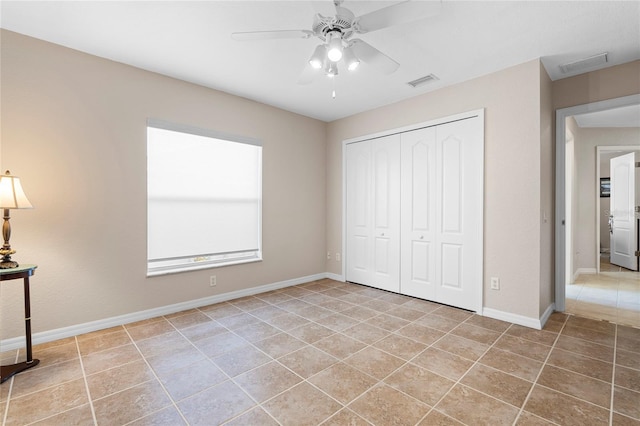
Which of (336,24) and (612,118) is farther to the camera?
(612,118)

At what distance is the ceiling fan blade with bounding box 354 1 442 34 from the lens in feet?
5.31

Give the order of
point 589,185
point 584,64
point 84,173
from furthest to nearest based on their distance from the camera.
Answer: point 589,185, point 584,64, point 84,173

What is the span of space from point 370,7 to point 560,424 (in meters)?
2.87

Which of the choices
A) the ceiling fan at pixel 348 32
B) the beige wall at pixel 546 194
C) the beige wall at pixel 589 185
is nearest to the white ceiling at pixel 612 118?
the beige wall at pixel 589 185

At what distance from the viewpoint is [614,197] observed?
604 centimetres

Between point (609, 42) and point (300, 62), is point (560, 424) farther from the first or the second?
point (300, 62)

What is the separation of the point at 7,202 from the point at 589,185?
765 centimetres

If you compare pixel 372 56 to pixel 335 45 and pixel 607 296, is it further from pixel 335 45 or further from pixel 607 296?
pixel 607 296

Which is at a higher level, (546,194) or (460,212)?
(546,194)

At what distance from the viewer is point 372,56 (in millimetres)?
2182

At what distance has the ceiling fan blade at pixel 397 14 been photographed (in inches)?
63.7

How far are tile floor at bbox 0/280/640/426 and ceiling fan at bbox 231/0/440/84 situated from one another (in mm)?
2232

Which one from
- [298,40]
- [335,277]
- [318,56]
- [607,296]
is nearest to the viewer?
[318,56]

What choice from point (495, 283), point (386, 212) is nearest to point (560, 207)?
point (495, 283)
